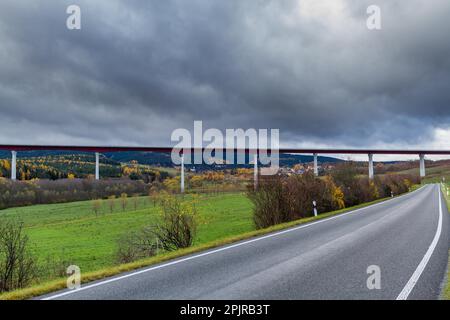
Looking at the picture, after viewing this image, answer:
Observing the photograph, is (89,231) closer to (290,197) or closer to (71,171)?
(290,197)

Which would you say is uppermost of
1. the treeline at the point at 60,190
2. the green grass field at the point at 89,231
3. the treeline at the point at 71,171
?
the treeline at the point at 71,171

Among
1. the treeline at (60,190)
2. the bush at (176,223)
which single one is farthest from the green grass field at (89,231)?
the treeline at (60,190)

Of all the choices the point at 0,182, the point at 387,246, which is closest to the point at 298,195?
the point at 387,246

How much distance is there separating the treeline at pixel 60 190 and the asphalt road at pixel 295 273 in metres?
55.1

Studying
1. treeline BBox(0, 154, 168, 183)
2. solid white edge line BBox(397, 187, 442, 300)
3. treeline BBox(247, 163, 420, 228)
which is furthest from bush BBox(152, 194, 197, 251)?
treeline BBox(0, 154, 168, 183)

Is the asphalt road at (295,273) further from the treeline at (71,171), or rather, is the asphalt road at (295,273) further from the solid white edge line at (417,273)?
the treeline at (71,171)

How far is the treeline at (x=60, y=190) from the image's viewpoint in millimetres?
62812

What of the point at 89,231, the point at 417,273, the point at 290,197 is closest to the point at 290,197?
the point at 290,197

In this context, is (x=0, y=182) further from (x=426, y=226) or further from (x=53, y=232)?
(x=426, y=226)

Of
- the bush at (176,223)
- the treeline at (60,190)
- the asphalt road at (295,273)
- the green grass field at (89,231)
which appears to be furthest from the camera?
the treeline at (60,190)

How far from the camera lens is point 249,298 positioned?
5414mm

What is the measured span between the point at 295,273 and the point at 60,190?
72.7 m

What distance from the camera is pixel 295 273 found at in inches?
271

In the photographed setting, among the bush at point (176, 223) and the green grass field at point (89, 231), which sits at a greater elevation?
the bush at point (176, 223)
